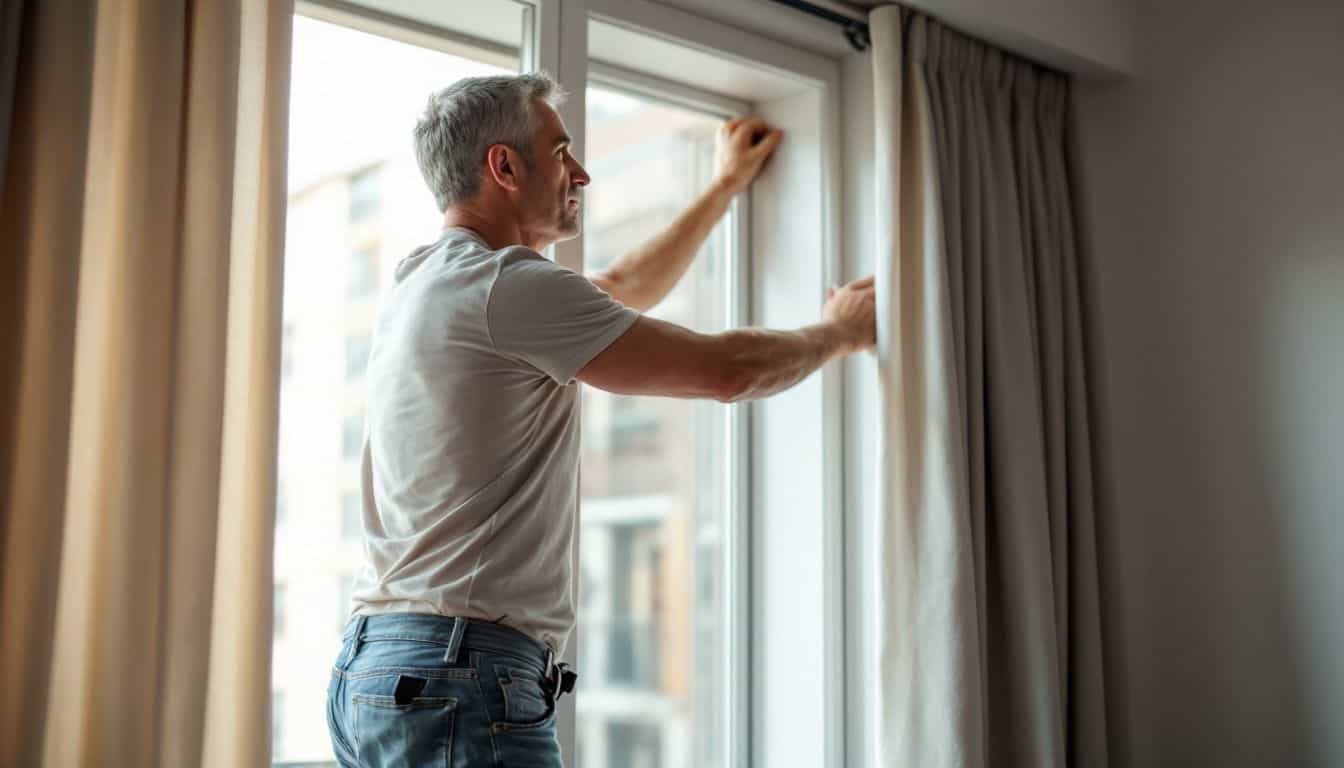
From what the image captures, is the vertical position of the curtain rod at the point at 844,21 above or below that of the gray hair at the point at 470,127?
above

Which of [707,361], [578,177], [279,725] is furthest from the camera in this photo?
[279,725]

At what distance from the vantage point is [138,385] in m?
1.51

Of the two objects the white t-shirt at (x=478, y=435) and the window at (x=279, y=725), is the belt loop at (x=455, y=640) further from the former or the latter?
the window at (x=279, y=725)

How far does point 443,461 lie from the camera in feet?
5.08

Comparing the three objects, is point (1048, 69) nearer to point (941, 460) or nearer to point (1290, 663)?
point (941, 460)

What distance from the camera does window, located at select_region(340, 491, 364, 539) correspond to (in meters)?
2.05

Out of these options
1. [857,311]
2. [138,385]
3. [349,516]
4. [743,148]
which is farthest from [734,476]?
[138,385]

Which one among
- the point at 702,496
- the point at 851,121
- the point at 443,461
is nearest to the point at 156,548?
the point at 443,461

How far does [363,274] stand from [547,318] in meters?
0.70

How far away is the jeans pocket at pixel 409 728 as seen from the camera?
1.44 metres

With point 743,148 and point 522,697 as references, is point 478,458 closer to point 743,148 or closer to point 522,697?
point 522,697

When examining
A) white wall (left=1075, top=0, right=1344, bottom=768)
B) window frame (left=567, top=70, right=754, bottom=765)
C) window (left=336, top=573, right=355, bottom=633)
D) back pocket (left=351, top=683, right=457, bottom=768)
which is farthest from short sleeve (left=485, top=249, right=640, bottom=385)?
white wall (left=1075, top=0, right=1344, bottom=768)

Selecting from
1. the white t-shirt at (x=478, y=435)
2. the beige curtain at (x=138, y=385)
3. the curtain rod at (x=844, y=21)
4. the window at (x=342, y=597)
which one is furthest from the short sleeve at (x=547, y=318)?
the curtain rod at (x=844, y=21)

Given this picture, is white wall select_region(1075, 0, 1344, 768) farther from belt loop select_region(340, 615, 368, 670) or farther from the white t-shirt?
belt loop select_region(340, 615, 368, 670)
